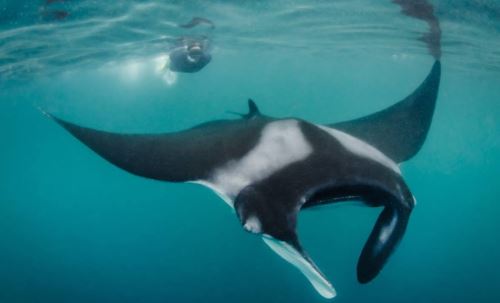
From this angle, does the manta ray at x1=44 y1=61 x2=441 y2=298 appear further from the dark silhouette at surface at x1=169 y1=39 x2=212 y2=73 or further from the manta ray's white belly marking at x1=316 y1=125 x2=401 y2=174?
the dark silhouette at surface at x1=169 y1=39 x2=212 y2=73

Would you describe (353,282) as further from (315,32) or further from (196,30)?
(196,30)

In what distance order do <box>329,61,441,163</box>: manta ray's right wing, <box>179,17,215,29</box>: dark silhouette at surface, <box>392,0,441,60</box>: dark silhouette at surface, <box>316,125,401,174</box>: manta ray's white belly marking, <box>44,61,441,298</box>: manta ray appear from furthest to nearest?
<box>179,17,215,29</box>: dark silhouette at surface, <box>392,0,441,60</box>: dark silhouette at surface, <box>329,61,441,163</box>: manta ray's right wing, <box>316,125,401,174</box>: manta ray's white belly marking, <box>44,61,441,298</box>: manta ray

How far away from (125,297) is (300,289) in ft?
28.3

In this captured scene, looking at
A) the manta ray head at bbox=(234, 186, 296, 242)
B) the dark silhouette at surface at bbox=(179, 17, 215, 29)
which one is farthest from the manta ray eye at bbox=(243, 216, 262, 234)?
the dark silhouette at surface at bbox=(179, 17, 215, 29)

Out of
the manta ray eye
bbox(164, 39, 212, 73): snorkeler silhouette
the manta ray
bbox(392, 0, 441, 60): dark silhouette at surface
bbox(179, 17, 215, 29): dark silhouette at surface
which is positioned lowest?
the manta ray eye

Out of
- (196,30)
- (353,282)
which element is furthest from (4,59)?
(353,282)

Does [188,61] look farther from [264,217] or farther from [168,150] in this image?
[264,217]

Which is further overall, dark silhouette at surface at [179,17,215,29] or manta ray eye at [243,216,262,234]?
dark silhouette at surface at [179,17,215,29]

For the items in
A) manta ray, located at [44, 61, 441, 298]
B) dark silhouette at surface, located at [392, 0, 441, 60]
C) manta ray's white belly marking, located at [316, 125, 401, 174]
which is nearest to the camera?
manta ray, located at [44, 61, 441, 298]

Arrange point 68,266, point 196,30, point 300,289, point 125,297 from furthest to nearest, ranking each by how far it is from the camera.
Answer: point 68,266 → point 125,297 → point 300,289 → point 196,30

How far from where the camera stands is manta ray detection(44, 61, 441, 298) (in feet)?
7.11

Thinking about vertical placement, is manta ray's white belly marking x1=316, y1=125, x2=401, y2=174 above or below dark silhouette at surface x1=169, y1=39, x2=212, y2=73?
below

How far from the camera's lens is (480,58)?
16.2 metres

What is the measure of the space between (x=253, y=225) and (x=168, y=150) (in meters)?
1.18
